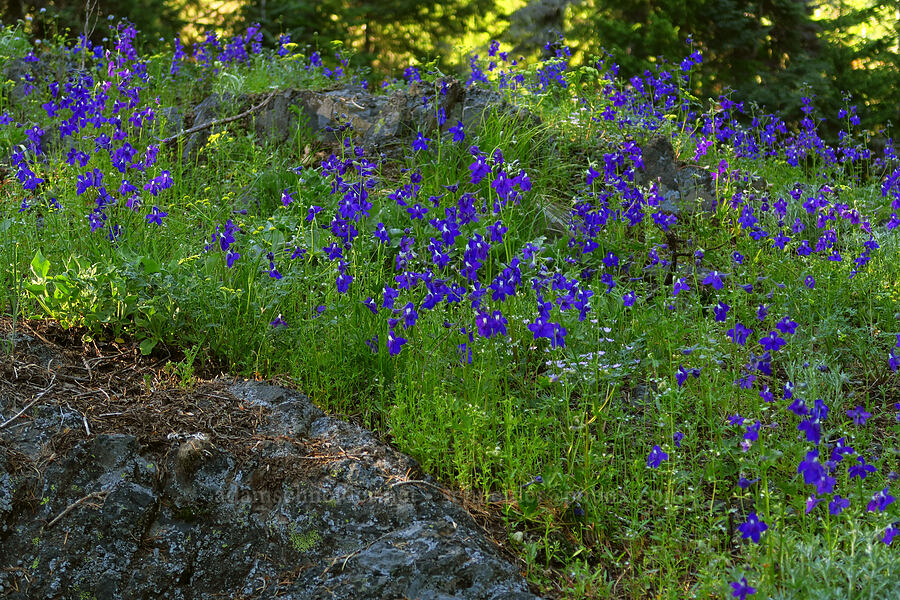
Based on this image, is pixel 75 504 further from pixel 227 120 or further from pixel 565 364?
pixel 227 120

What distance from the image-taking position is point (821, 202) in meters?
4.70

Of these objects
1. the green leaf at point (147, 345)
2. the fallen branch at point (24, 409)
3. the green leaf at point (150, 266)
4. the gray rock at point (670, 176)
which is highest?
the green leaf at point (150, 266)

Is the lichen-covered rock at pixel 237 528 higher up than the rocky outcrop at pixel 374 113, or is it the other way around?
the rocky outcrop at pixel 374 113

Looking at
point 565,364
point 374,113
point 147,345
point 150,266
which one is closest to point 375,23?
point 374,113

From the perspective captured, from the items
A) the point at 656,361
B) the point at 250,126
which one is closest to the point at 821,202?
the point at 656,361

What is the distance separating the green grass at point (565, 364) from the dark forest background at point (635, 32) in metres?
3.54

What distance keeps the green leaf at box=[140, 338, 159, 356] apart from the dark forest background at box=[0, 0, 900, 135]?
16.0ft

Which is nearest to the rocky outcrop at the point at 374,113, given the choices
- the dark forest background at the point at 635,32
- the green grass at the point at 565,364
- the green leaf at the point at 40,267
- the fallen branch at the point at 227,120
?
the fallen branch at the point at 227,120

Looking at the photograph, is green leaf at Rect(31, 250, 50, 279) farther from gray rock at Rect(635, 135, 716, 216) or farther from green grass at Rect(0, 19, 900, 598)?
gray rock at Rect(635, 135, 716, 216)

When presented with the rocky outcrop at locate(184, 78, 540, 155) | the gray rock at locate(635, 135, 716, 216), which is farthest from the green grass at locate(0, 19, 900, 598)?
the rocky outcrop at locate(184, 78, 540, 155)

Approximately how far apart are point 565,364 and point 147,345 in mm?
1773

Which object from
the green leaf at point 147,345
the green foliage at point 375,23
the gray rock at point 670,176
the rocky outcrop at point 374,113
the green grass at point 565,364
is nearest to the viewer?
the green grass at point 565,364

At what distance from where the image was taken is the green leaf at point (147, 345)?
3.39 metres

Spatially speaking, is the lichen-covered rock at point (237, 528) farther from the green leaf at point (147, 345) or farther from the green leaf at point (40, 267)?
the green leaf at point (40, 267)
